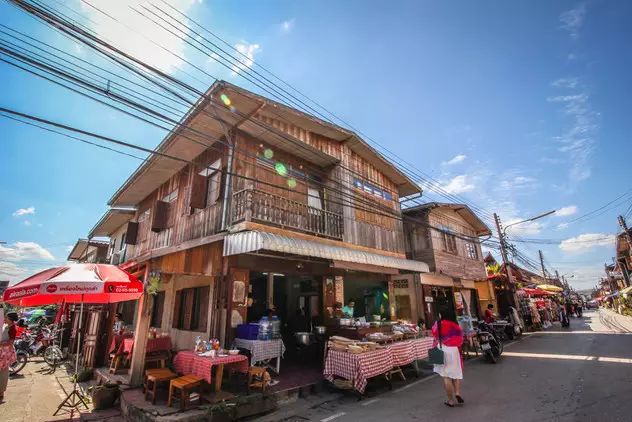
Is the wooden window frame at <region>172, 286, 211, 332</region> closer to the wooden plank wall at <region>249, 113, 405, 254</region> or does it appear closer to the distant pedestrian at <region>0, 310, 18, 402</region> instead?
the distant pedestrian at <region>0, 310, 18, 402</region>

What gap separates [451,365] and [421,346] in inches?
137

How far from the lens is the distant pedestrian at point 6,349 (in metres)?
7.92

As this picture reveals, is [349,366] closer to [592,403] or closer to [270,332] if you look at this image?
[270,332]

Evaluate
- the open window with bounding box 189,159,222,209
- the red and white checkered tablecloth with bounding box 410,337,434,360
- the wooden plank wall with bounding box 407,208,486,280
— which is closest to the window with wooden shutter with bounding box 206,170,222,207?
the open window with bounding box 189,159,222,209

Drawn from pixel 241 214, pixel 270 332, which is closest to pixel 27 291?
pixel 241 214

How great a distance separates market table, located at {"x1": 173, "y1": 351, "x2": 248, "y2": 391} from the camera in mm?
6566

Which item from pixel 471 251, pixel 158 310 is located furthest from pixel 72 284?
pixel 471 251

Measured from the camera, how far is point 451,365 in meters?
6.57

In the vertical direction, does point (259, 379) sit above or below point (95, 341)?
below

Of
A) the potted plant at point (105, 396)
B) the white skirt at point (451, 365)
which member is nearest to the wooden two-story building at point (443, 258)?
the white skirt at point (451, 365)

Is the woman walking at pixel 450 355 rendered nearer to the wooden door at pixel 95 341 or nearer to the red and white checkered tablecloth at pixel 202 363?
the red and white checkered tablecloth at pixel 202 363

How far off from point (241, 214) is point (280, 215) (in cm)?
142

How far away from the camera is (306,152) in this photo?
1190 centimetres

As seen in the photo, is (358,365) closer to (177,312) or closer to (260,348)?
(260,348)
